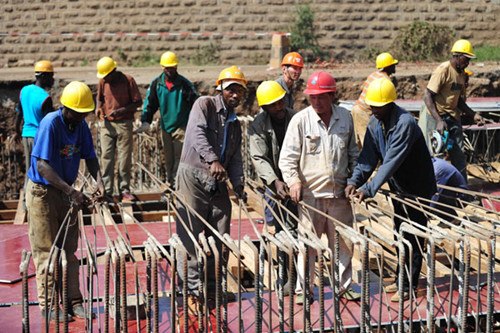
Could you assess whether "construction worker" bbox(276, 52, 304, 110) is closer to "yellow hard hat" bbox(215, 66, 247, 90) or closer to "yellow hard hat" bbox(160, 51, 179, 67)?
"yellow hard hat" bbox(215, 66, 247, 90)

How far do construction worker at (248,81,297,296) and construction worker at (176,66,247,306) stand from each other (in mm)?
165

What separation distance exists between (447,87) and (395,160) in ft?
12.0

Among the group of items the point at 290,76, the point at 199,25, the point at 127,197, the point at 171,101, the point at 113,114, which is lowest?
the point at 127,197

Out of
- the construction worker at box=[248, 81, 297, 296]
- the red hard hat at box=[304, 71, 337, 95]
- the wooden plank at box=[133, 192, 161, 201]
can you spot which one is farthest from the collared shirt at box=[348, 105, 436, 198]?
the wooden plank at box=[133, 192, 161, 201]

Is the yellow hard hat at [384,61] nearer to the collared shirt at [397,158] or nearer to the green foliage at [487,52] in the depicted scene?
the collared shirt at [397,158]

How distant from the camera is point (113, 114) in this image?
9984mm

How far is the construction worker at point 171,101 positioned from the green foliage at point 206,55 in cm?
976

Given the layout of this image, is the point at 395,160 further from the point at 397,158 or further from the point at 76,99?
the point at 76,99

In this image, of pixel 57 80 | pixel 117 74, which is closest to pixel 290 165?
pixel 117 74

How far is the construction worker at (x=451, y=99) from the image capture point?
9.52m

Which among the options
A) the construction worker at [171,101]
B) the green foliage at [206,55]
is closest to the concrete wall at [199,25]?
the green foliage at [206,55]

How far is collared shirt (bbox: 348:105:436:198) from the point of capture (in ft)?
20.6

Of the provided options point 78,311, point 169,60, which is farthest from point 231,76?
point 169,60

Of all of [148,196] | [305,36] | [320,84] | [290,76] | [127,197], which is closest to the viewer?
[320,84]
